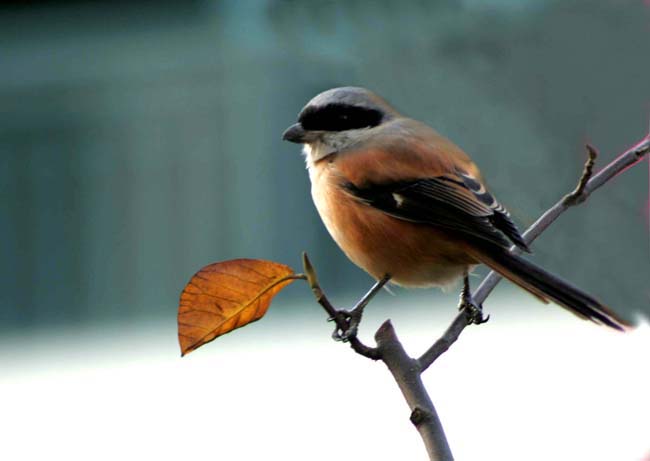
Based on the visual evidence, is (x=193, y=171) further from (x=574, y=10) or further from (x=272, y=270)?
→ (x=272, y=270)

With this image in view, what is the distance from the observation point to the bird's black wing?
195 centimetres

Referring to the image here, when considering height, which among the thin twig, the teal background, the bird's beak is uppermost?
the thin twig

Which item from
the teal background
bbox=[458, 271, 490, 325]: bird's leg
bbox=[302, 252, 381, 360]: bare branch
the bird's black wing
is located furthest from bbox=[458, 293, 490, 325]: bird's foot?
the teal background

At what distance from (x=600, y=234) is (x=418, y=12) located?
5.49ft

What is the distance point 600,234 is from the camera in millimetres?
2068

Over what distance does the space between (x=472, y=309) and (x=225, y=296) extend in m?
0.52

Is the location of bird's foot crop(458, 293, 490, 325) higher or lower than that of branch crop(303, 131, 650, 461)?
lower

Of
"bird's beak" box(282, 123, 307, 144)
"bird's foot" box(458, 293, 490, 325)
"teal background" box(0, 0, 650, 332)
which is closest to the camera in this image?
"bird's foot" box(458, 293, 490, 325)

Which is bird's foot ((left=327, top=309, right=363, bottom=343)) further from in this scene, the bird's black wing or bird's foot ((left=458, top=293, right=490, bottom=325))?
the bird's black wing

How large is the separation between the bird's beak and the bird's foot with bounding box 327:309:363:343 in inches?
20.5

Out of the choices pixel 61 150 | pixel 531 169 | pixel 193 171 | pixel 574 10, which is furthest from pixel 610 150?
pixel 61 150

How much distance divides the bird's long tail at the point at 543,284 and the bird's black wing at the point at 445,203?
2.0 inches

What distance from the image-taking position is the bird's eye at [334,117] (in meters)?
2.18

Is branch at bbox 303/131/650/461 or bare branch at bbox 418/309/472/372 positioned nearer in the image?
branch at bbox 303/131/650/461
